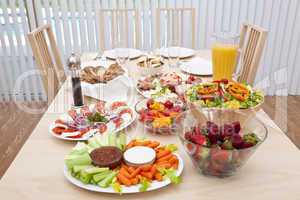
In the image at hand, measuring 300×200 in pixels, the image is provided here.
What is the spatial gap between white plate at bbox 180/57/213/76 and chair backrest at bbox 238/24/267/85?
179mm

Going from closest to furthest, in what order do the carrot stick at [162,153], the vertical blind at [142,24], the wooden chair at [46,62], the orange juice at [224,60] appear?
the carrot stick at [162,153], the orange juice at [224,60], the wooden chair at [46,62], the vertical blind at [142,24]

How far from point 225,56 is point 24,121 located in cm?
200

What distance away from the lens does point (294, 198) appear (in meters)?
0.76

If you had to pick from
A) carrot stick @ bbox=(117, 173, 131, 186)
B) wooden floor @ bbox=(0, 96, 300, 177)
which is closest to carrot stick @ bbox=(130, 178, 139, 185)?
carrot stick @ bbox=(117, 173, 131, 186)

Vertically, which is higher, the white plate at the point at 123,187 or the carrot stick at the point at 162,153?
the carrot stick at the point at 162,153

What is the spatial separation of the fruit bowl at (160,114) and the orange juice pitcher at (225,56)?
377 millimetres

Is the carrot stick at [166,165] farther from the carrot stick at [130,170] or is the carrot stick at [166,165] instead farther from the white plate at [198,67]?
the white plate at [198,67]

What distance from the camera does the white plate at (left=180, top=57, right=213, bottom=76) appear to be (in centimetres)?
161

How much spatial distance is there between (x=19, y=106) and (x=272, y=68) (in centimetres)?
262

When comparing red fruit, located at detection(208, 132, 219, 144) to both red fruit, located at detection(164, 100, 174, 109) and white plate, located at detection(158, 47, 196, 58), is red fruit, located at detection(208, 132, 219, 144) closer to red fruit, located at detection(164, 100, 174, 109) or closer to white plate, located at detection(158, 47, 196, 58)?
red fruit, located at detection(164, 100, 174, 109)

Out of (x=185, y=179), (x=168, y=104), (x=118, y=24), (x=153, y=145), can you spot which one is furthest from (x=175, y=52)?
(x=185, y=179)

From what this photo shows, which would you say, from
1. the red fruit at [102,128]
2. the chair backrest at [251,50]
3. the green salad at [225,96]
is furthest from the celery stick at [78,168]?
the chair backrest at [251,50]

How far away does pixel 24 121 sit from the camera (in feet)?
8.95

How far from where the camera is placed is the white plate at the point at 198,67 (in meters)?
1.61
